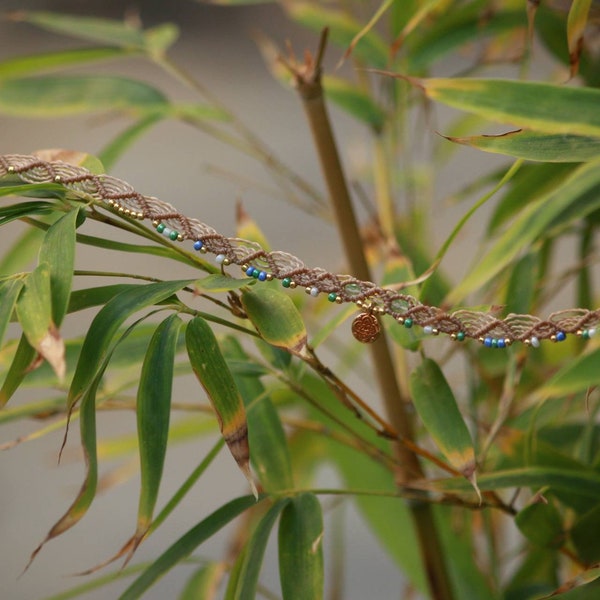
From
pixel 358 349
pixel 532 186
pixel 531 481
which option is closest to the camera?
pixel 531 481

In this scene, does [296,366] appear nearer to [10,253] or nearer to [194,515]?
[10,253]

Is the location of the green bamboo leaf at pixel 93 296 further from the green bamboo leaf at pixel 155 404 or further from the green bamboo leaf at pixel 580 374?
the green bamboo leaf at pixel 580 374

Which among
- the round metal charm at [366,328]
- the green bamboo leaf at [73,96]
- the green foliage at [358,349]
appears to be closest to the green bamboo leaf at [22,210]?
the green foliage at [358,349]

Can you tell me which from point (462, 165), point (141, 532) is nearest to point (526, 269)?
point (141, 532)

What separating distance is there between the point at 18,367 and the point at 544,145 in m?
0.21

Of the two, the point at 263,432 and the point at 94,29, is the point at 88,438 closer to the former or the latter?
the point at 263,432

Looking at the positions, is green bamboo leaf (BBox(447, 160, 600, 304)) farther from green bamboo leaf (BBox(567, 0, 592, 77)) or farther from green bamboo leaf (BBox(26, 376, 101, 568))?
green bamboo leaf (BBox(26, 376, 101, 568))

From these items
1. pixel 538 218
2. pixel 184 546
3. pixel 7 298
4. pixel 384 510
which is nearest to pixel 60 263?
pixel 7 298

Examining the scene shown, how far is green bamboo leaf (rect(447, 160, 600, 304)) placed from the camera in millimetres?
386

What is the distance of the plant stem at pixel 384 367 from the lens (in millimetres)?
431

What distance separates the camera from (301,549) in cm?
32

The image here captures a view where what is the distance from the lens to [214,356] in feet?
0.94

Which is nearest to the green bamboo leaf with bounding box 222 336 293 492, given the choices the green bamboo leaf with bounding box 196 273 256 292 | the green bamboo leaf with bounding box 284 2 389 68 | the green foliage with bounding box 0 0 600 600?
the green foliage with bounding box 0 0 600 600

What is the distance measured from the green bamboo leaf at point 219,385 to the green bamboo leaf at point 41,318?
5 cm
